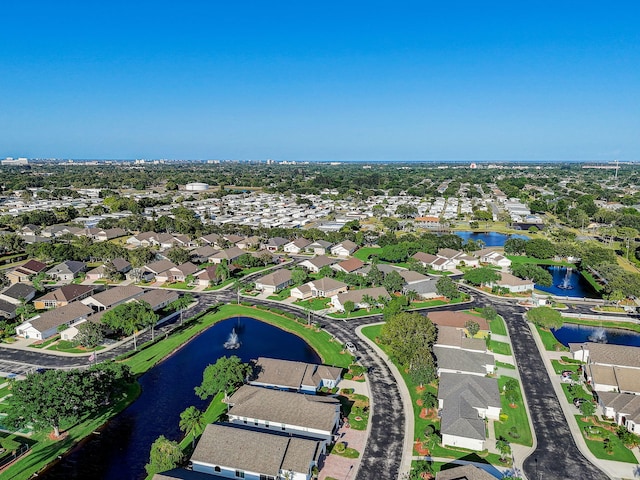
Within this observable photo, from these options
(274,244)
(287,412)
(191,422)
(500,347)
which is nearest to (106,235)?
(274,244)

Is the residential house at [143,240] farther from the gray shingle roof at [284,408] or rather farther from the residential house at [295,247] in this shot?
the gray shingle roof at [284,408]

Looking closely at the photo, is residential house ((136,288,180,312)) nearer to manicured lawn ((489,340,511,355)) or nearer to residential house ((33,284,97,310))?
residential house ((33,284,97,310))

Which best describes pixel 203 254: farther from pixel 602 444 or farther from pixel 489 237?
pixel 489 237

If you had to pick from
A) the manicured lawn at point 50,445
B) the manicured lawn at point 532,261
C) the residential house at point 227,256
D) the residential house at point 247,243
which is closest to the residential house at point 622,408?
the manicured lawn at point 50,445

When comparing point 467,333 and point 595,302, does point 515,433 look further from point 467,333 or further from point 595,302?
point 595,302

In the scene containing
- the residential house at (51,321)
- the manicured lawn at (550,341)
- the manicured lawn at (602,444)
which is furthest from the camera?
the residential house at (51,321)

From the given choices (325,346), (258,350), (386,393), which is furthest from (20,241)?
(386,393)
